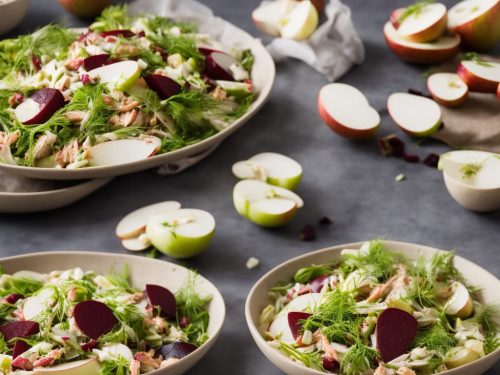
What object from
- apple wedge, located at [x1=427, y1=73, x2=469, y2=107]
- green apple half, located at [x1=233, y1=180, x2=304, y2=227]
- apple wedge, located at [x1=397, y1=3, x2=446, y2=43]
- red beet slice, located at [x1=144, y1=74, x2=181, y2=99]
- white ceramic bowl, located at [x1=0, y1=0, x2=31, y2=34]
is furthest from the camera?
A: white ceramic bowl, located at [x1=0, y1=0, x2=31, y2=34]

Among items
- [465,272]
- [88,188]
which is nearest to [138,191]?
[88,188]

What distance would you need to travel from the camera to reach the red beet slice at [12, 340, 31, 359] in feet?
6.35

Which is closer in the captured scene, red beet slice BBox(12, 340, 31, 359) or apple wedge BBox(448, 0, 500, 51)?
red beet slice BBox(12, 340, 31, 359)

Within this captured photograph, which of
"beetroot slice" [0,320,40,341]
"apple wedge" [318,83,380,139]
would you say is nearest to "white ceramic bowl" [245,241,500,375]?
"beetroot slice" [0,320,40,341]

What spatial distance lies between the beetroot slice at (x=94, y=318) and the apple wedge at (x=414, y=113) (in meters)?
1.40

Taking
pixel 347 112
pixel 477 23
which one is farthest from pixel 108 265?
pixel 477 23

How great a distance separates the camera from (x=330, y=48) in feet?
11.4

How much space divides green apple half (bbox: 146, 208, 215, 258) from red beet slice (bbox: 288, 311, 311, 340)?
0.49m

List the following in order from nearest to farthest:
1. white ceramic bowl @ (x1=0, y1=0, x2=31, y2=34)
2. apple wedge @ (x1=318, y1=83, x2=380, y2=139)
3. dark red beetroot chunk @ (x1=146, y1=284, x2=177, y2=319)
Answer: dark red beetroot chunk @ (x1=146, y1=284, x2=177, y2=319), apple wedge @ (x1=318, y1=83, x2=380, y2=139), white ceramic bowl @ (x1=0, y1=0, x2=31, y2=34)

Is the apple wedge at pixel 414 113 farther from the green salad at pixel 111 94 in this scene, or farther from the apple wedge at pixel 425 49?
the green salad at pixel 111 94

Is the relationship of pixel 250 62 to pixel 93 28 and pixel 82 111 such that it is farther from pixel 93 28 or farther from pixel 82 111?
pixel 82 111

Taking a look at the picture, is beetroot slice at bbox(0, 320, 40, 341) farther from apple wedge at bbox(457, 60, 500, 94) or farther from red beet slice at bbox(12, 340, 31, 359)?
apple wedge at bbox(457, 60, 500, 94)

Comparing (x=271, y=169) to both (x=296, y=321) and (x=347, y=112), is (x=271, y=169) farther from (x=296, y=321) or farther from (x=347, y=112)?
(x=296, y=321)

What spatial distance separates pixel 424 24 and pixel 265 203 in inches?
45.6
